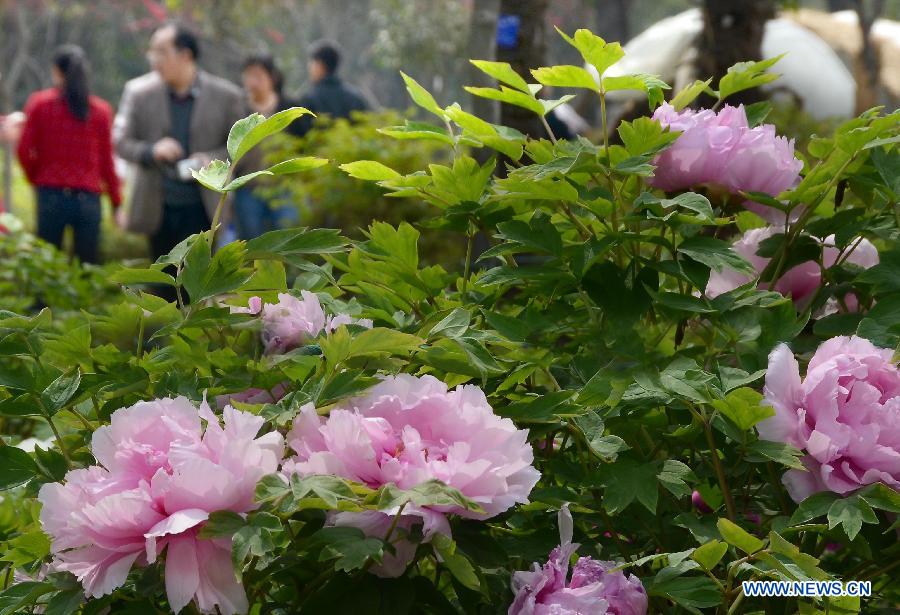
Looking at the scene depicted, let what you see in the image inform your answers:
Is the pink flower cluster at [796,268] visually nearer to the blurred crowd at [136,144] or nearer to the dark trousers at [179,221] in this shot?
the blurred crowd at [136,144]

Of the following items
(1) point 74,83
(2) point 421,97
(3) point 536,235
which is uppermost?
(2) point 421,97

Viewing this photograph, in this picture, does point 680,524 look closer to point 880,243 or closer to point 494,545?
point 494,545

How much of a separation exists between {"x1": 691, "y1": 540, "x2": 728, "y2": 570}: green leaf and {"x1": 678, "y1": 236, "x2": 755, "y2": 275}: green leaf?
38 centimetres

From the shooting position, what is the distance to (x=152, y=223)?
821cm

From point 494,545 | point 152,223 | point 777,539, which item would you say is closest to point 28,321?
point 494,545

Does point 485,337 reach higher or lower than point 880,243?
higher

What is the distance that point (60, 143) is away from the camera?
8.39m

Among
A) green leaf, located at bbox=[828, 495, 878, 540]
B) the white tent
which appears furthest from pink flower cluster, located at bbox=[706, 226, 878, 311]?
the white tent

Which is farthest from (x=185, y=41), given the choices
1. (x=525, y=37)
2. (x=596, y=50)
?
(x=596, y=50)

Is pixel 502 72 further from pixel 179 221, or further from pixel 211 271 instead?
pixel 179 221

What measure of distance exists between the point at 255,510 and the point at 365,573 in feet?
0.42

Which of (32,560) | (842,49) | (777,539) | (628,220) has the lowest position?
(842,49)

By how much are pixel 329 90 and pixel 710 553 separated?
9.49 metres

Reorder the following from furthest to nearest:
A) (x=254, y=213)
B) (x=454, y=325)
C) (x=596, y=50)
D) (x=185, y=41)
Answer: (x=254, y=213)
(x=185, y=41)
(x=596, y=50)
(x=454, y=325)
